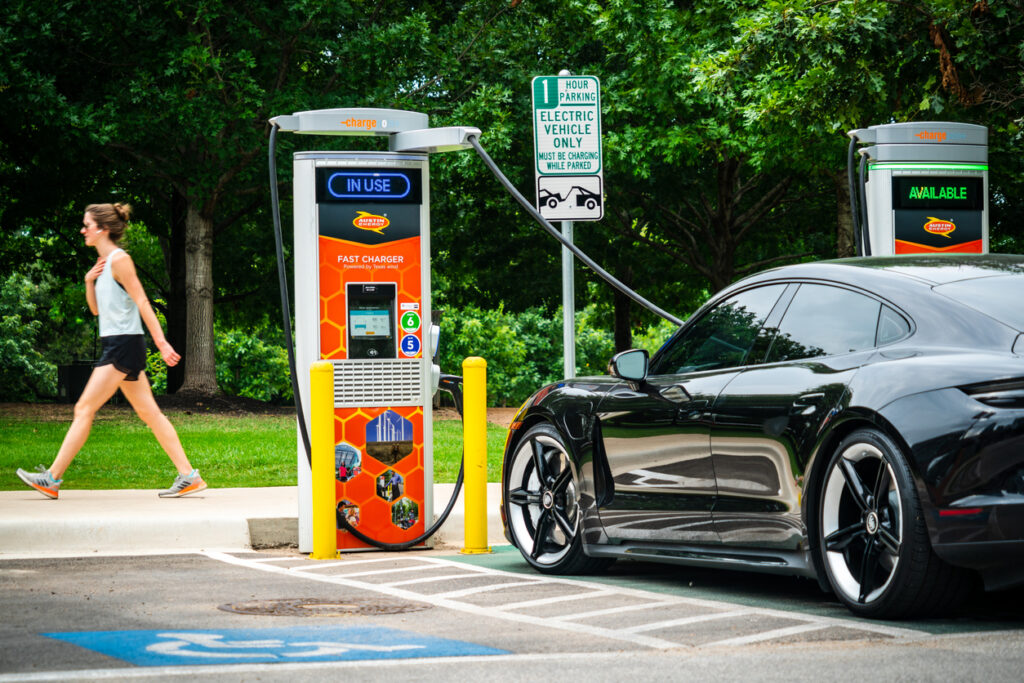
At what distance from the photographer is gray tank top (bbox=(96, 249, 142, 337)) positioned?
32.0 feet

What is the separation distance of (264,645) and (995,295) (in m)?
3.02

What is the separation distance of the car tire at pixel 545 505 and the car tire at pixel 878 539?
6.18 feet

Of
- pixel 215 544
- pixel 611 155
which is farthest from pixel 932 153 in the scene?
pixel 611 155

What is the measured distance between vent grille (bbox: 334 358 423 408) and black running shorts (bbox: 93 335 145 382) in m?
1.91

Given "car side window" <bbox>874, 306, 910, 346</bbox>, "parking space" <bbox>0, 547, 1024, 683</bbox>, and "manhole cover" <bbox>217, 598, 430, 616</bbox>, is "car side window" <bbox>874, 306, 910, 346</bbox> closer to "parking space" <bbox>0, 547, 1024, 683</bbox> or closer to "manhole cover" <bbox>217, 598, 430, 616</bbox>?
"parking space" <bbox>0, 547, 1024, 683</bbox>

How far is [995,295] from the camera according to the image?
18.2 ft

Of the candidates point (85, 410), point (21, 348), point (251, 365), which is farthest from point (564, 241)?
point (251, 365)

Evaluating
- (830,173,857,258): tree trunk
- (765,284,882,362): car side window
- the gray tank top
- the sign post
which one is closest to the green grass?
the gray tank top

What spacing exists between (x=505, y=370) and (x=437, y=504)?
51.6m

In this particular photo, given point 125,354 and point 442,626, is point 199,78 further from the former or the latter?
point 442,626

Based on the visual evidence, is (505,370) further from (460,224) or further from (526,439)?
(526,439)

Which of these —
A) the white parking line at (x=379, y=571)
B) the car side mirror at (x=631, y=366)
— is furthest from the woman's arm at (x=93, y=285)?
the car side mirror at (x=631, y=366)

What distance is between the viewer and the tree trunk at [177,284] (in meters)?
29.4

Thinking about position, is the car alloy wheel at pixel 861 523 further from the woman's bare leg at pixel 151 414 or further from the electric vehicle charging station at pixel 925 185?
the electric vehicle charging station at pixel 925 185
